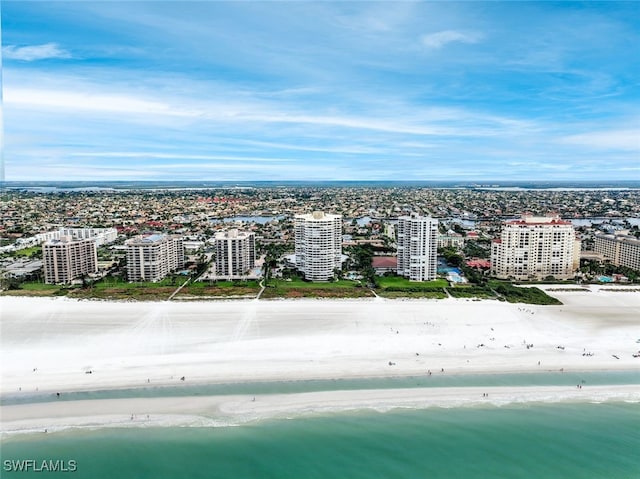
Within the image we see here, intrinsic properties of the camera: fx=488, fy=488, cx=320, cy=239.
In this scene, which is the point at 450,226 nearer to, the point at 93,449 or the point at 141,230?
the point at 141,230

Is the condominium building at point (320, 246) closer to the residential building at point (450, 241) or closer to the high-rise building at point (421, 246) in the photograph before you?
the high-rise building at point (421, 246)

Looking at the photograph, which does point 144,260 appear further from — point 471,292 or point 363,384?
point 471,292

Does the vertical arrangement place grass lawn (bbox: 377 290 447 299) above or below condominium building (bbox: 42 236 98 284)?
below

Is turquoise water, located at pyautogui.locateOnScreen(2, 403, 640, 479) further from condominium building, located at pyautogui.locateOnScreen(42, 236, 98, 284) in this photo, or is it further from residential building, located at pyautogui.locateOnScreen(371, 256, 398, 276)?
condominium building, located at pyautogui.locateOnScreen(42, 236, 98, 284)

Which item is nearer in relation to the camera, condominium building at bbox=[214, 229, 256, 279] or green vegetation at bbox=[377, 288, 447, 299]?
green vegetation at bbox=[377, 288, 447, 299]

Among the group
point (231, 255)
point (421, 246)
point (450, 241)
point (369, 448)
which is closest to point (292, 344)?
point (369, 448)

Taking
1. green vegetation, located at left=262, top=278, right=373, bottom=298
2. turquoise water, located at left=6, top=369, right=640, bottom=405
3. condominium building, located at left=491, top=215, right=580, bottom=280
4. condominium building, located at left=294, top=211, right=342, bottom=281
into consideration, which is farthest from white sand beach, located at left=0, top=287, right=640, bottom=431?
condominium building, located at left=491, top=215, right=580, bottom=280

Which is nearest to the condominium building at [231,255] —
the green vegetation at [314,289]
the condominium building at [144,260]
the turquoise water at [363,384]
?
the green vegetation at [314,289]

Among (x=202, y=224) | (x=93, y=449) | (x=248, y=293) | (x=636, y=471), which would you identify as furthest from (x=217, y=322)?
(x=202, y=224)
